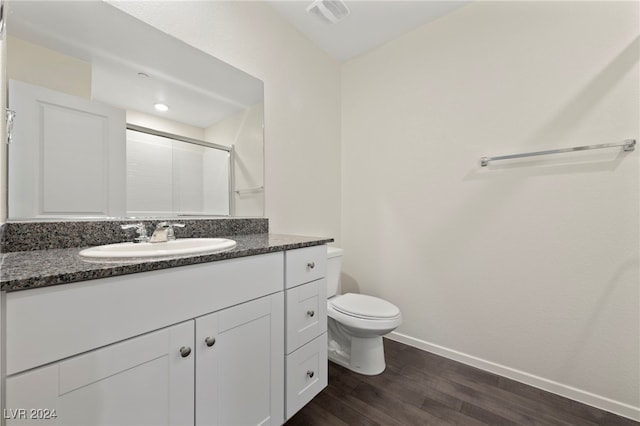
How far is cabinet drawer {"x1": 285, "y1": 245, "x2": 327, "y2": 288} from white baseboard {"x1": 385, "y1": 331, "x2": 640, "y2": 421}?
1158 mm

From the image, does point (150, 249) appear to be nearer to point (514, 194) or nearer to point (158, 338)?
point (158, 338)

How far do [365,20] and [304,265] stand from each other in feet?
5.92

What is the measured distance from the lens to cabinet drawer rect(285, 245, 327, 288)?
1.12 metres

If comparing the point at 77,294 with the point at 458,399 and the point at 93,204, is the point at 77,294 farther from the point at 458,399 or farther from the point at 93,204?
the point at 458,399

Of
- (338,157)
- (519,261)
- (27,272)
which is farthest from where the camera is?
(338,157)

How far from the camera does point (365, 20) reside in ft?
5.96

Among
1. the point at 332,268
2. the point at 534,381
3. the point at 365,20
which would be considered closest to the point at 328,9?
the point at 365,20

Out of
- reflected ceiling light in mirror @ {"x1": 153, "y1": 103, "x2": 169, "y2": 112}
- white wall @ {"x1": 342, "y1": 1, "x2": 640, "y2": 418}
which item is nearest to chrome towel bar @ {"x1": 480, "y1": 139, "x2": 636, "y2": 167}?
white wall @ {"x1": 342, "y1": 1, "x2": 640, "y2": 418}

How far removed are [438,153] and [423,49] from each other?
80 cm

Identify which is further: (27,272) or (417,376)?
(417,376)

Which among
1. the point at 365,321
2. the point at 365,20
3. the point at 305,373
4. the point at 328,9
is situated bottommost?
the point at 305,373

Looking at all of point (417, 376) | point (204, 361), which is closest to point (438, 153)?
point (417, 376)

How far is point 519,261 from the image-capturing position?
60.0 inches

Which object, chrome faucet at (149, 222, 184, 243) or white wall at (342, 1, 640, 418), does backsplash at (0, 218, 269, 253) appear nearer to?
chrome faucet at (149, 222, 184, 243)
